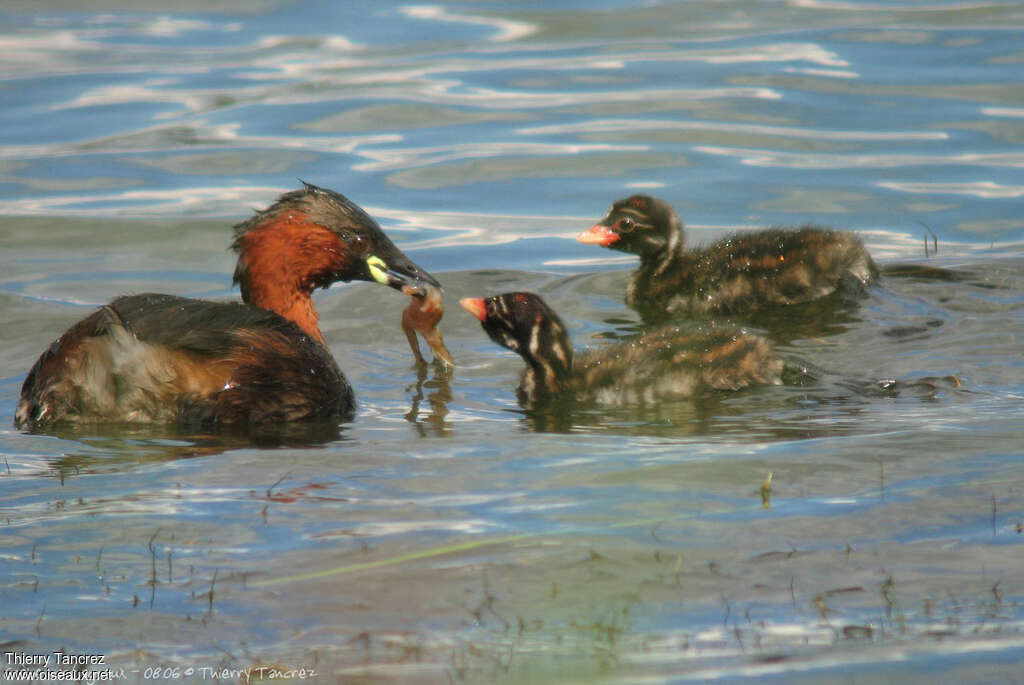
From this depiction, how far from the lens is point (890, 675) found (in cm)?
362

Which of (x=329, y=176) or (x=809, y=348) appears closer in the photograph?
(x=809, y=348)

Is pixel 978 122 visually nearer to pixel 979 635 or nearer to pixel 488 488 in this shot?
pixel 488 488

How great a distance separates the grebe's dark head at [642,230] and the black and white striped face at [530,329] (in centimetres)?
203

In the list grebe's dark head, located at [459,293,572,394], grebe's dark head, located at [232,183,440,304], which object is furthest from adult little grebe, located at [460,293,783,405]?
grebe's dark head, located at [232,183,440,304]

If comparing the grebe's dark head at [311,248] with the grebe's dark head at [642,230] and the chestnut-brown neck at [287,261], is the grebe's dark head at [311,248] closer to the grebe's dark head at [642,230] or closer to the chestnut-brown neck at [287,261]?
the chestnut-brown neck at [287,261]

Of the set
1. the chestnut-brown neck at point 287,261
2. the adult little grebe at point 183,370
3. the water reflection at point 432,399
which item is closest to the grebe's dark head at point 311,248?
the chestnut-brown neck at point 287,261

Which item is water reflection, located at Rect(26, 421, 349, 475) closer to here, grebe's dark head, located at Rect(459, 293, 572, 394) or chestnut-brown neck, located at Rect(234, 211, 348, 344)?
chestnut-brown neck, located at Rect(234, 211, 348, 344)

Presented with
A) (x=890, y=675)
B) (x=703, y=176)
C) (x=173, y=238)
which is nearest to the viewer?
(x=890, y=675)

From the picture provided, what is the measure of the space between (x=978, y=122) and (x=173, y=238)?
694 cm

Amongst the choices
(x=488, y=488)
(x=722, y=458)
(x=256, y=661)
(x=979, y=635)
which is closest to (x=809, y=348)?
(x=722, y=458)

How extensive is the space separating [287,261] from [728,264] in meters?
2.96

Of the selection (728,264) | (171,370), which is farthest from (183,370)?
(728,264)

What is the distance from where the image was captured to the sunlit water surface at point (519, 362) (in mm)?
4062

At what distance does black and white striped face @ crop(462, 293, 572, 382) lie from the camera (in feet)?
24.2
